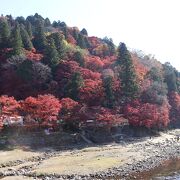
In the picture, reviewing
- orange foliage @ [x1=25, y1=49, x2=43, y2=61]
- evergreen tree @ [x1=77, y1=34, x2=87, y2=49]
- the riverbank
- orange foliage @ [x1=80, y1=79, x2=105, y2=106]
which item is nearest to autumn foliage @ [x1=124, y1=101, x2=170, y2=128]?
the riverbank

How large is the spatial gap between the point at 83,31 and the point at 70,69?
4006 centimetres

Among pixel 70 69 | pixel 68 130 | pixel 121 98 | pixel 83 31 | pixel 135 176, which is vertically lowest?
pixel 135 176

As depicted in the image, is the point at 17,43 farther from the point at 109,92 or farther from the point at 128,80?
the point at 128,80

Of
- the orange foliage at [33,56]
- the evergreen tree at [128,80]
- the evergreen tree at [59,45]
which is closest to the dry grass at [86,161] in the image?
the evergreen tree at [128,80]

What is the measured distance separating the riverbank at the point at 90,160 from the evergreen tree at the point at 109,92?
8.23 meters

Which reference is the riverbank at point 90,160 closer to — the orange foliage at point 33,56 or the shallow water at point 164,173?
the shallow water at point 164,173

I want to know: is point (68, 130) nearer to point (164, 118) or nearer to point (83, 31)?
point (164, 118)

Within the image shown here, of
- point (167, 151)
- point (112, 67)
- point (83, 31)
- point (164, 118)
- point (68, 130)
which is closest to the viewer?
point (167, 151)

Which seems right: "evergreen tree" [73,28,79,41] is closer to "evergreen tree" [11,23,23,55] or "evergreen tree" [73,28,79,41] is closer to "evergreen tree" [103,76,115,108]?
"evergreen tree" [11,23,23,55]

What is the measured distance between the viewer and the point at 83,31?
108438mm

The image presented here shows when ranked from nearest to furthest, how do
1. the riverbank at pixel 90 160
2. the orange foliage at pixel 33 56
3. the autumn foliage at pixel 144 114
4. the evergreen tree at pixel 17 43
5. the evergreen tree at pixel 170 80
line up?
the riverbank at pixel 90 160, the autumn foliage at pixel 144 114, the orange foliage at pixel 33 56, the evergreen tree at pixel 17 43, the evergreen tree at pixel 170 80

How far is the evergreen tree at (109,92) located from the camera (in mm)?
64438

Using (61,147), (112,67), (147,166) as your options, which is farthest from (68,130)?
(112,67)

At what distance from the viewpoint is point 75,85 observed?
64250 mm
